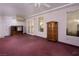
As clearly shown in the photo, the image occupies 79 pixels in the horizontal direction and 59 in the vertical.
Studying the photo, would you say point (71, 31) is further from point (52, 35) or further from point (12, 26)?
point (12, 26)

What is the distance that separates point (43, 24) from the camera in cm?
726

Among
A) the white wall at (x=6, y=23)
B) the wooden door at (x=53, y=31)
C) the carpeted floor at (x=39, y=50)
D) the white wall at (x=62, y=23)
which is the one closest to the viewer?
the carpeted floor at (x=39, y=50)

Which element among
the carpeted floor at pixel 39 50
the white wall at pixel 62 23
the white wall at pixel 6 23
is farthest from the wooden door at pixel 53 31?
the white wall at pixel 6 23

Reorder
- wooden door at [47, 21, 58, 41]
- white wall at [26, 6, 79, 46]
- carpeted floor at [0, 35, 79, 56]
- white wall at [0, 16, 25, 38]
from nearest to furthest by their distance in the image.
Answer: carpeted floor at [0, 35, 79, 56]
white wall at [26, 6, 79, 46]
wooden door at [47, 21, 58, 41]
white wall at [0, 16, 25, 38]

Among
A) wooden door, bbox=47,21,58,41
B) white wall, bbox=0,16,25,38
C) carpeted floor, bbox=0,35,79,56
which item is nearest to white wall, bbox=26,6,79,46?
wooden door, bbox=47,21,58,41

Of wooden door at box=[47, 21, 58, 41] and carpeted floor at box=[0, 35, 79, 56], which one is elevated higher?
wooden door at box=[47, 21, 58, 41]

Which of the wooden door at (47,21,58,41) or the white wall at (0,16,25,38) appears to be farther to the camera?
the white wall at (0,16,25,38)

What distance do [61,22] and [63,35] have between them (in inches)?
28.1

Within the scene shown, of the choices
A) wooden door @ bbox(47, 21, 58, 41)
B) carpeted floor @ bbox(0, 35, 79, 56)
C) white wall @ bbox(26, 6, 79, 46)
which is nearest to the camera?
carpeted floor @ bbox(0, 35, 79, 56)

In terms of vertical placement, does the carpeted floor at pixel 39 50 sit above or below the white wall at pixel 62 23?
below

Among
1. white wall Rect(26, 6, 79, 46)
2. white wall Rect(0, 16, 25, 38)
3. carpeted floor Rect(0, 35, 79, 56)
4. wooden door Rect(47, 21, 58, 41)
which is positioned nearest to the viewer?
carpeted floor Rect(0, 35, 79, 56)

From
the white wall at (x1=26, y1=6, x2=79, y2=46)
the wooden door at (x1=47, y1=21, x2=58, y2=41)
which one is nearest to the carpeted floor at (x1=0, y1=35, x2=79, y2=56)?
the white wall at (x1=26, y1=6, x2=79, y2=46)

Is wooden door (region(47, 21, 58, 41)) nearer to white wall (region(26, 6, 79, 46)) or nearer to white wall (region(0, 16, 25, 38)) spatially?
white wall (region(26, 6, 79, 46))

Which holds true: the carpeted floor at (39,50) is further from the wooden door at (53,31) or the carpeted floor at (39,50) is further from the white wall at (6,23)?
the white wall at (6,23)
